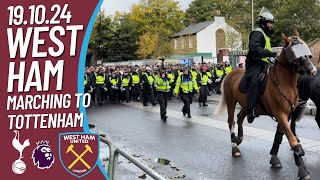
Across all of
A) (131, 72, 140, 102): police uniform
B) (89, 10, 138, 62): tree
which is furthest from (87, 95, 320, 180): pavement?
(89, 10, 138, 62): tree

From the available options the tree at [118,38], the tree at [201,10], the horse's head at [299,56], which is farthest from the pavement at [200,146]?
the tree at [201,10]

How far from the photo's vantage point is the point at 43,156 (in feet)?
14.2

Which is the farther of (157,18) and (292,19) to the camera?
(157,18)

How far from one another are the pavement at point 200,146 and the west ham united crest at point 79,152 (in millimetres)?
2356

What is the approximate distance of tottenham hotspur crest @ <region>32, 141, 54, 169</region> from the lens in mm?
4301

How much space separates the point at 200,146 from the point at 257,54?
114 inches

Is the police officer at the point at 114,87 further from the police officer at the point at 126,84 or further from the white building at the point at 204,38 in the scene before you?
the white building at the point at 204,38

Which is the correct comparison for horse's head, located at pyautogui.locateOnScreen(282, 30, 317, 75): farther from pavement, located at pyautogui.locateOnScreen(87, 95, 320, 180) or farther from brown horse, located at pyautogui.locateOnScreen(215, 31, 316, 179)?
pavement, located at pyautogui.locateOnScreen(87, 95, 320, 180)

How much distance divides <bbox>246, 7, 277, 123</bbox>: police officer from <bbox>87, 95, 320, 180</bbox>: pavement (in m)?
1.08

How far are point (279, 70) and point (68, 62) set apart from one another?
12.6ft

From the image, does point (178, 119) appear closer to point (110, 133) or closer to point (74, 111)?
point (110, 133)

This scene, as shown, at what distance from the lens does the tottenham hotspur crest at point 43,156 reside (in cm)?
430

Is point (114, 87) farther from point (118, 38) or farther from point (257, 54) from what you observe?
point (118, 38)

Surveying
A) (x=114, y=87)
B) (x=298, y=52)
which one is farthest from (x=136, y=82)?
(x=298, y=52)
